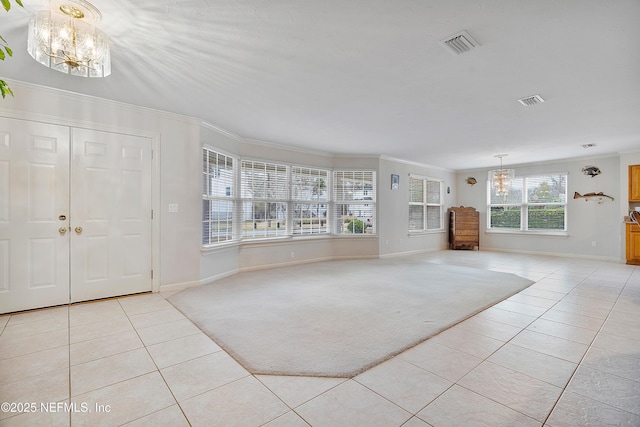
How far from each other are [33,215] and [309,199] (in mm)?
4234

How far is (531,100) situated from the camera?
11.2 feet

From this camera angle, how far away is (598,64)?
8.47ft

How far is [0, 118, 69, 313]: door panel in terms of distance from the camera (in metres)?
3.01

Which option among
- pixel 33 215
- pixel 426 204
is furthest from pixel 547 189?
pixel 33 215

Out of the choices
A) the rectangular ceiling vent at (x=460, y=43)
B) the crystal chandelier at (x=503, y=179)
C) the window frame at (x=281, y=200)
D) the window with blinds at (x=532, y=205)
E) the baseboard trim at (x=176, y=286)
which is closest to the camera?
the rectangular ceiling vent at (x=460, y=43)

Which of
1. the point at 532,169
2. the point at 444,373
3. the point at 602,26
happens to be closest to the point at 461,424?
the point at 444,373

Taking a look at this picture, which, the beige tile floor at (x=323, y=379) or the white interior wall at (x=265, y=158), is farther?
the white interior wall at (x=265, y=158)

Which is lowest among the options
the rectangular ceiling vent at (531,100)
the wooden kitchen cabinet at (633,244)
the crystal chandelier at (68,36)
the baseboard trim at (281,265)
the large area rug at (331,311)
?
the large area rug at (331,311)

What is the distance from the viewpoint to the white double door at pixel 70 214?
304 cm

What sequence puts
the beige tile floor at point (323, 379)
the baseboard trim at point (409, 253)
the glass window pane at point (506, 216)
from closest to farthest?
the beige tile floor at point (323, 379)
the baseboard trim at point (409, 253)
the glass window pane at point (506, 216)

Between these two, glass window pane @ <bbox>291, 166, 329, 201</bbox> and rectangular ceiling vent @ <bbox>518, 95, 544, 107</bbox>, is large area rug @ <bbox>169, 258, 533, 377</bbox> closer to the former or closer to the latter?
glass window pane @ <bbox>291, 166, 329, 201</bbox>

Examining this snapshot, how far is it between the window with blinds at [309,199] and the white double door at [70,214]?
2.81 meters

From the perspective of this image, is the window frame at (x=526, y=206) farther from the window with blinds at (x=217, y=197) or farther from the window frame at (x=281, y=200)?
the window with blinds at (x=217, y=197)

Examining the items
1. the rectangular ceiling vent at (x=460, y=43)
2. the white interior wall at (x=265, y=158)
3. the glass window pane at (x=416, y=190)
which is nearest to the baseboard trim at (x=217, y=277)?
the white interior wall at (x=265, y=158)
